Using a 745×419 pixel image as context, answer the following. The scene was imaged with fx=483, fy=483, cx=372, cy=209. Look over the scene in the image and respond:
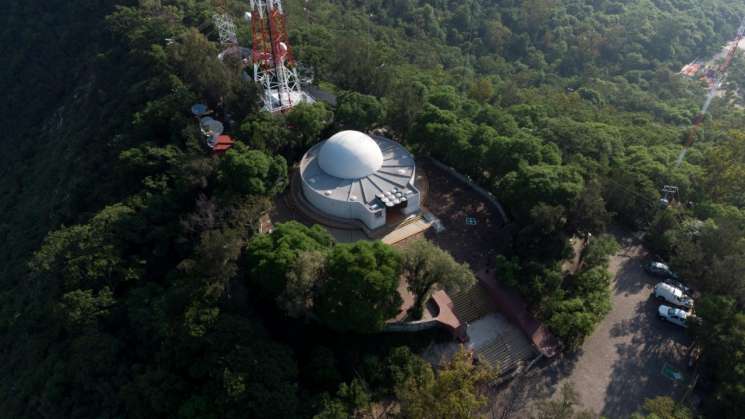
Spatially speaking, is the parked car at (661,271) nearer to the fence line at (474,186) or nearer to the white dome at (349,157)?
the fence line at (474,186)

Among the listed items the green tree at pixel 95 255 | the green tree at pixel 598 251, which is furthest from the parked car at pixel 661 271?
the green tree at pixel 95 255

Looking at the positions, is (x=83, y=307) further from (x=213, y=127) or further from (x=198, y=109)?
(x=198, y=109)

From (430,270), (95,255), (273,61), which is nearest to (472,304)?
(430,270)

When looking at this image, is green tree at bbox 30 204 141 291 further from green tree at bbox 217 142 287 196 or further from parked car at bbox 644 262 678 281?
parked car at bbox 644 262 678 281

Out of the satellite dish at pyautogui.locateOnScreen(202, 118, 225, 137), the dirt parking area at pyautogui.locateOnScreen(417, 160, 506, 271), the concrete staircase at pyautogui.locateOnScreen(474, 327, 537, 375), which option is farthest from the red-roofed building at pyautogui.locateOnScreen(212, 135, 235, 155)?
the concrete staircase at pyautogui.locateOnScreen(474, 327, 537, 375)

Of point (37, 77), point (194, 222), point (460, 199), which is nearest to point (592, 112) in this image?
point (460, 199)

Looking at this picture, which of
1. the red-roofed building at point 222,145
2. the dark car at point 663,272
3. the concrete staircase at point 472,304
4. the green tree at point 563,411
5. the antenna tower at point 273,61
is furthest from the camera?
the antenna tower at point 273,61

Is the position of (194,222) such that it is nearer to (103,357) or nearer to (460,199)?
(103,357)
